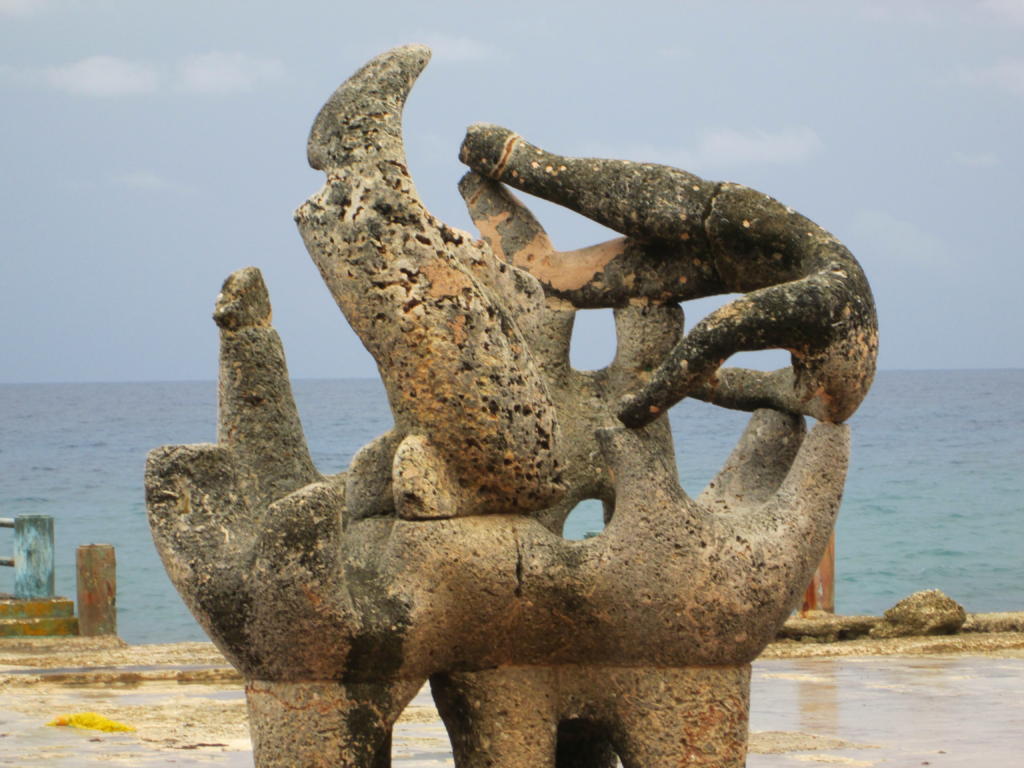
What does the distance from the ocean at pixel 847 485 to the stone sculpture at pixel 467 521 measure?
1606 cm

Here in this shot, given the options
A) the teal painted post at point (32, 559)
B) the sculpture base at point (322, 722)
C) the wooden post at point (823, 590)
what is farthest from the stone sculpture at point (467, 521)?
the wooden post at point (823, 590)

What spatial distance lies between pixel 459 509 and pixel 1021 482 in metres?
35.6

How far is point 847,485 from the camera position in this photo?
39.8 meters

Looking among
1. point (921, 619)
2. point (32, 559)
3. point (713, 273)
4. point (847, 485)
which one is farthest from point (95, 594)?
point (847, 485)

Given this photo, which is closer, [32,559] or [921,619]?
[921,619]

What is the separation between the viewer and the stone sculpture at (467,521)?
14.5 feet

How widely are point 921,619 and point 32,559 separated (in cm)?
648

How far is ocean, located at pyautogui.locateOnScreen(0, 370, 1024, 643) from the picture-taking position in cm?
2492

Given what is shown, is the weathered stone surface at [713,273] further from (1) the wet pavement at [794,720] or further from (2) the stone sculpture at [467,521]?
(1) the wet pavement at [794,720]

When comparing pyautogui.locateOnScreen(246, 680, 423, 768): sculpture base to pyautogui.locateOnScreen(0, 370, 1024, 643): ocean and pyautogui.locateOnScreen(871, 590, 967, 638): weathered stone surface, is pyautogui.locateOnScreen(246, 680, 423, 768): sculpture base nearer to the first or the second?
pyautogui.locateOnScreen(871, 590, 967, 638): weathered stone surface

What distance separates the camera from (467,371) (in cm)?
452

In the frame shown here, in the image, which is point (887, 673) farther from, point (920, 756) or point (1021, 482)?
point (1021, 482)

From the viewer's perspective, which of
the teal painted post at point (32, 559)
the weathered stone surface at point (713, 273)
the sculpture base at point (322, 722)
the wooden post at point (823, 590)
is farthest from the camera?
the wooden post at point (823, 590)

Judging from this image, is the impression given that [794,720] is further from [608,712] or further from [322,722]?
[322,722]
